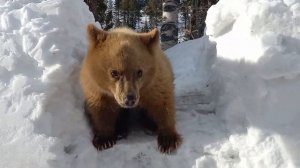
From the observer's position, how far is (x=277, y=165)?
4.07m

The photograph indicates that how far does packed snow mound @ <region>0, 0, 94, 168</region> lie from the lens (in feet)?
14.3

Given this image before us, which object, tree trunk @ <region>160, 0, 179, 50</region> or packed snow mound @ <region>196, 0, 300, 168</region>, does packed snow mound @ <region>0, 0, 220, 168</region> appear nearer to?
packed snow mound @ <region>196, 0, 300, 168</region>

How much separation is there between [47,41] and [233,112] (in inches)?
81.9

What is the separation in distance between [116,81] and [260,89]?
1.32 m

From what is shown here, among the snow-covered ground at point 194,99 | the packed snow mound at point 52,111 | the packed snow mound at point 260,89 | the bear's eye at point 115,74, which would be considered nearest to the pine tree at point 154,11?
the packed snow mound at point 52,111

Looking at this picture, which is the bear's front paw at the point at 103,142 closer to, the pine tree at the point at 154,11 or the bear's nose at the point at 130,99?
the bear's nose at the point at 130,99

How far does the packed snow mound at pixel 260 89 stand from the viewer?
13.8ft

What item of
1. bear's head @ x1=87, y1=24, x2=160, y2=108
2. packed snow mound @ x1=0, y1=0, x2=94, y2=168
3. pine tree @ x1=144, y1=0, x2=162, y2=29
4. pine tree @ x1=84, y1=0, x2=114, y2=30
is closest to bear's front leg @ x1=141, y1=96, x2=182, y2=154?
bear's head @ x1=87, y1=24, x2=160, y2=108

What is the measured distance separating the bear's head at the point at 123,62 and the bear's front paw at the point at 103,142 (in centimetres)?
43

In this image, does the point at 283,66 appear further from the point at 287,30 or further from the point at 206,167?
the point at 206,167

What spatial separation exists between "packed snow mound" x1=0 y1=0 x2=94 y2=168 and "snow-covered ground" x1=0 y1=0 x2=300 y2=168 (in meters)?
0.01

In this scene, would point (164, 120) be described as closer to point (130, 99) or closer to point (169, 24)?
point (130, 99)

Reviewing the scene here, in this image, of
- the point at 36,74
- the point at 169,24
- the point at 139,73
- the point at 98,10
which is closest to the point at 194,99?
the point at 139,73

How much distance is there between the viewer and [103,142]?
15.3ft
